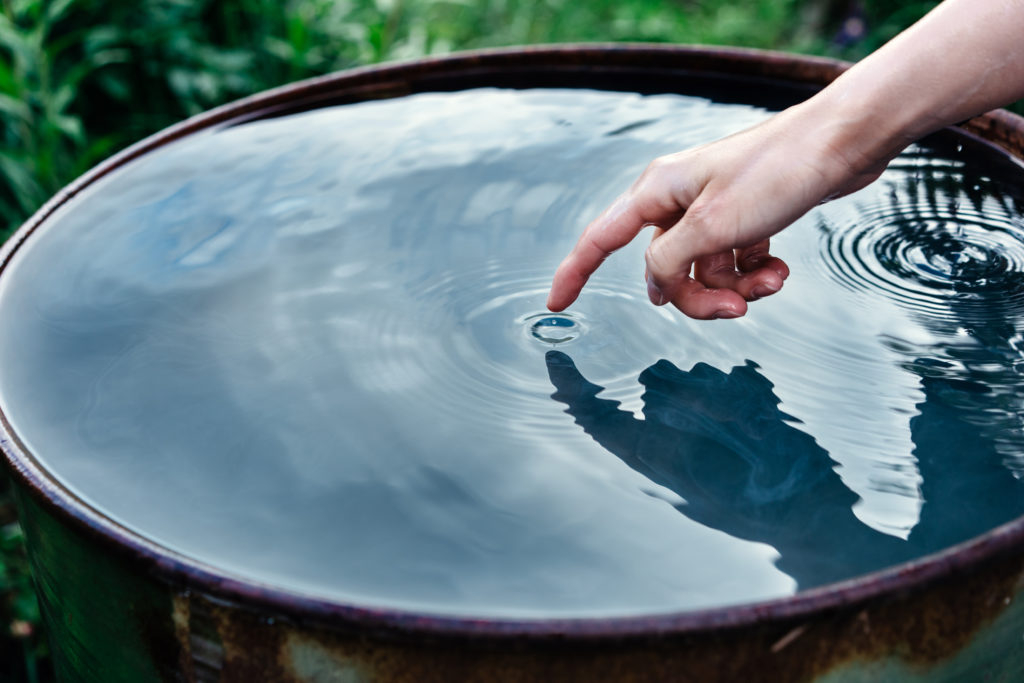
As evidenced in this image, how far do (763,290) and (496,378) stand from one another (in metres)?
0.36

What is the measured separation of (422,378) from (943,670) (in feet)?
1.97

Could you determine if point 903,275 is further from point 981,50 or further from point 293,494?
point 293,494

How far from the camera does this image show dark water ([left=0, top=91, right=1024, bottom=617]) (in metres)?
0.84

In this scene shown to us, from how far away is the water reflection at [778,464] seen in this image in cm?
85

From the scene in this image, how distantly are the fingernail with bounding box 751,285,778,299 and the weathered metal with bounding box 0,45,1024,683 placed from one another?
48cm

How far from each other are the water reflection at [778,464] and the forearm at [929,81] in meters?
0.28

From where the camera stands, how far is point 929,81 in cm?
99

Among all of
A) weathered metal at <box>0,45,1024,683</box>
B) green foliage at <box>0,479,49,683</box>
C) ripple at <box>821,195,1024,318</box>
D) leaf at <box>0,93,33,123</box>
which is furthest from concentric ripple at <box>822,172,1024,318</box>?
leaf at <box>0,93,33,123</box>

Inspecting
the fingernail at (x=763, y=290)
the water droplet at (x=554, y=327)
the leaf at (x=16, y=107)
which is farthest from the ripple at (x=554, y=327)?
the leaf at (x=16, y=107)

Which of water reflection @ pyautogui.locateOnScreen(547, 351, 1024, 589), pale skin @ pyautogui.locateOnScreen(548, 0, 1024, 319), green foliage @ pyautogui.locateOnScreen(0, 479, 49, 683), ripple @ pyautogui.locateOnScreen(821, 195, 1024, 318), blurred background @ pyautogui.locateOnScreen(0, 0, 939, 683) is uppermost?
pale skin @ pyautogui.locateOnScreen(548, 0, 1024, 319)

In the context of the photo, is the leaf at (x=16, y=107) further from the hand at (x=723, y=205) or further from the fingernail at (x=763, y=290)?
the fingernail at (x=763, y=290)

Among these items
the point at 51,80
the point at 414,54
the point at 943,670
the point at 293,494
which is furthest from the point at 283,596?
the point at 414,54

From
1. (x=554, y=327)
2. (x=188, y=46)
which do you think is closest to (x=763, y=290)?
(x=554, y=327)

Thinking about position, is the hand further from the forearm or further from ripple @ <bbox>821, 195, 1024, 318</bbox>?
ripple @ <bbox>821, 195, 1024, 318</bbox>
